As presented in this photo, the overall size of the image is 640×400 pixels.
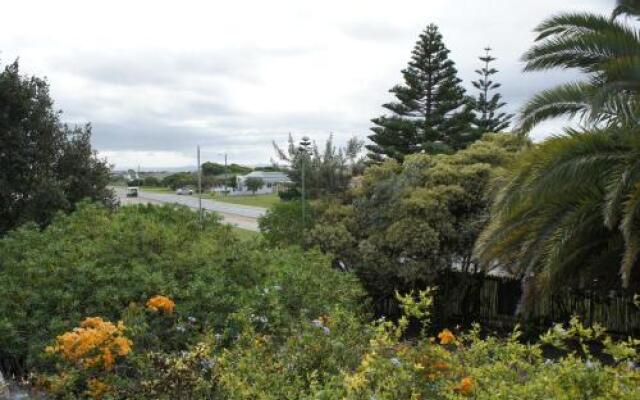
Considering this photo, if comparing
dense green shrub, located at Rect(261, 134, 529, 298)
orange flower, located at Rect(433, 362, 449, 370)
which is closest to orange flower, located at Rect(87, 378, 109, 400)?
orange flower, located at Rect(433, 362, 449, 370)

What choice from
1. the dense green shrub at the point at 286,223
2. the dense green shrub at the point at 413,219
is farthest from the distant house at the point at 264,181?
the dense green shrub at the point at 413,219

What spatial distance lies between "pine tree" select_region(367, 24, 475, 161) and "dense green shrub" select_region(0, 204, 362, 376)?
2379cm

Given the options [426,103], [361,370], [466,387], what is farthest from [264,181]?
[466,387]

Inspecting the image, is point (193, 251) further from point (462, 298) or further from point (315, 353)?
point (462, 298)

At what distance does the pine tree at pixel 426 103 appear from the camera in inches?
1251

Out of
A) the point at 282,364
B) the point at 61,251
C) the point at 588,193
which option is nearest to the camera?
the point at 282,364

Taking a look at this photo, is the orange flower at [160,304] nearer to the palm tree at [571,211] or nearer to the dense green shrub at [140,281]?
the dense green shrub at [140,281]

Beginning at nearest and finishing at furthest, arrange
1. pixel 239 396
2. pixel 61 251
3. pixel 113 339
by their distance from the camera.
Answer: pixel 239 396 → pixel 113 339 → pixel 61 251

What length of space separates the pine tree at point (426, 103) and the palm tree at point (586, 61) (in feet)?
71.7

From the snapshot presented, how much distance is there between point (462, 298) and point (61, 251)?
335 inches

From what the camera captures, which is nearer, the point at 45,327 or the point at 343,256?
the point at 45,327

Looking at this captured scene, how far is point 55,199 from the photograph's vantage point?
500 inches

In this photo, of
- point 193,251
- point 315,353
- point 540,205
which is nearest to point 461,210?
point 540,205

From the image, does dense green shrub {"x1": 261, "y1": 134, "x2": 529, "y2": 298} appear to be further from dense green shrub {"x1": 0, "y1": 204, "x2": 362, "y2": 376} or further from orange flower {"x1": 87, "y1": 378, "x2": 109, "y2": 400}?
orange flower {"x1": 87, "y1": 378, "x2": 109, "y2": 400}
